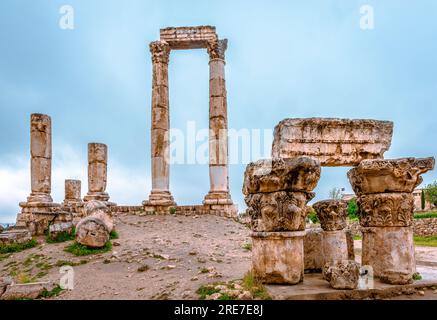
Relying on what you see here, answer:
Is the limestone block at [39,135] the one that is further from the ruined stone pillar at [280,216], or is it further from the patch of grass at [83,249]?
the ruined stone pillar at [280,216]

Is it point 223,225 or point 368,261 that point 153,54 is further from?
point 368,261

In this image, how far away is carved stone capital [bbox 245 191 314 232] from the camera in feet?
18.8

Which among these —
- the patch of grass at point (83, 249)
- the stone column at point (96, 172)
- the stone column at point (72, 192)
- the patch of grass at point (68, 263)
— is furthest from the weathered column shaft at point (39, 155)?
the patch of grass at point (68, 263)

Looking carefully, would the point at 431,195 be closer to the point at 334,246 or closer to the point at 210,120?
the point at 210,120

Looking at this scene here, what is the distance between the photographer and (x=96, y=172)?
1906 cm

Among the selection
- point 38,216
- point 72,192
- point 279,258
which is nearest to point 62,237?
point 38,216

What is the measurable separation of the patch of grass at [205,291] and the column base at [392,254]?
2.78 metres

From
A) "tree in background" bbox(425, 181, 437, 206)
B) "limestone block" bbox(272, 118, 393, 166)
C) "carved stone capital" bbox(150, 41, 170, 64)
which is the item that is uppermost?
"carved stone capital" bbox(150, 41, 170, 64)

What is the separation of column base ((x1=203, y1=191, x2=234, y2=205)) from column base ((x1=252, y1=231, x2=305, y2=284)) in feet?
38.5

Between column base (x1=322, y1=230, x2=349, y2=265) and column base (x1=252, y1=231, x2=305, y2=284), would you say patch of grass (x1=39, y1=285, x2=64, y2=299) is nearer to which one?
column base (x1=252, y1=231, x2=305, y2=284)

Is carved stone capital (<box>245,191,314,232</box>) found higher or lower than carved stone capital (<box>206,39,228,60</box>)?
lower

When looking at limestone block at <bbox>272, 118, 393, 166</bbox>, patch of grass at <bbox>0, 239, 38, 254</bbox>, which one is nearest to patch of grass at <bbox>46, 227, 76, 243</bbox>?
patch of grass at <bbox>0, 239, 38, 254</bbox>

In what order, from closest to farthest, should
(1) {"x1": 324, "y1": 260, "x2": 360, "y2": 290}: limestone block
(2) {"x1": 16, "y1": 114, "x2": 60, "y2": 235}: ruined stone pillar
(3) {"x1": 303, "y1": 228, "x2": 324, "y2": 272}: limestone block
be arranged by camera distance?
(1) {"x1": 324, "y1": 260, "x2": 360, "y2": 290}: limestone block < (3) {"x1": 303, "y1": 228, "x2": 324, "y2": 272}: limestone block < (2) {"x1": 16, "y1": 114, "x2": 60, "y2": 235}: ruined stone pillar

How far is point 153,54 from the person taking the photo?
18859mm
